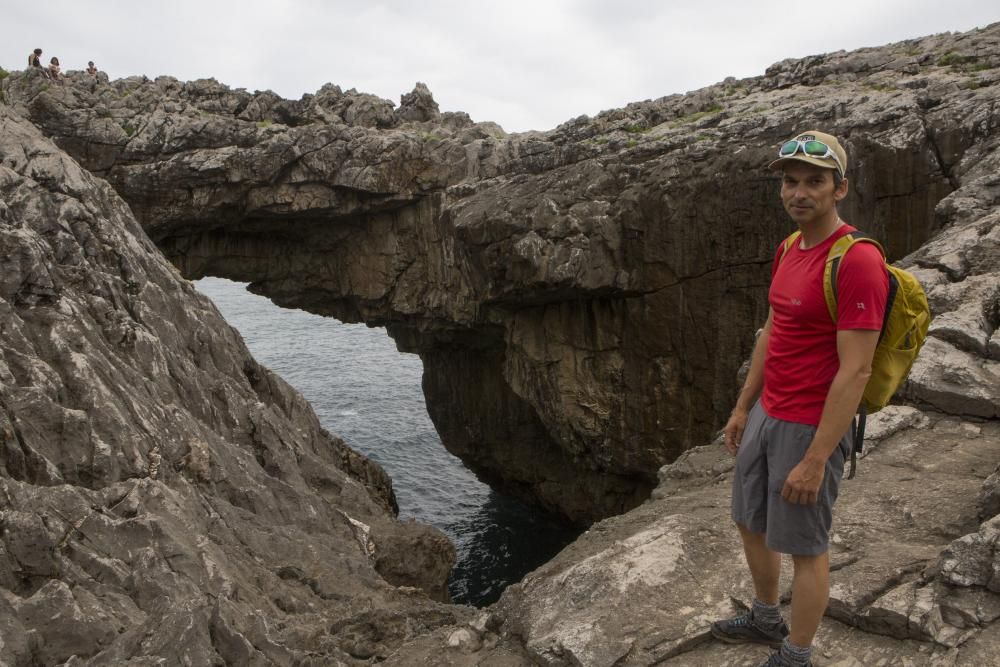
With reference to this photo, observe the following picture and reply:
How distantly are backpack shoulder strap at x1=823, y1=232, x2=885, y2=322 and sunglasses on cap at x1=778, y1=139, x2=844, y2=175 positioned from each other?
1.83ft

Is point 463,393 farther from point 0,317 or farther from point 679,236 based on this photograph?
point 0,317

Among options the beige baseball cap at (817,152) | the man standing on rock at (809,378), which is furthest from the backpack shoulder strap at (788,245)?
the beige baseball cap at (817,152)

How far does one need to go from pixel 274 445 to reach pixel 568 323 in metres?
13.9

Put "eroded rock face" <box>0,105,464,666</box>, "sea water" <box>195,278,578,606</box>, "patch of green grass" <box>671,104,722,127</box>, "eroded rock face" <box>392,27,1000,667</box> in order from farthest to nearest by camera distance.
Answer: "sea water" <box>195,278,578,606</box>, "patch of green grass" <box>671,104,722,127</box>, "eroded rock face" <box>0,105,464,666</box>, "eroded rock face" <box>392,27,1000,667</box>

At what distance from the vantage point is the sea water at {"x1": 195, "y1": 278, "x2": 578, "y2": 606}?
3466 centimetres

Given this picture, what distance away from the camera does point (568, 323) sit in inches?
1136

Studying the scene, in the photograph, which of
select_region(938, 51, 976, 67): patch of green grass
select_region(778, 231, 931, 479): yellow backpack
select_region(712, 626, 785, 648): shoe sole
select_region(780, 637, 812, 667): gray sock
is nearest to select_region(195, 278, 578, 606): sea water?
select_region(938, 51, 976, 67): patch of green grass

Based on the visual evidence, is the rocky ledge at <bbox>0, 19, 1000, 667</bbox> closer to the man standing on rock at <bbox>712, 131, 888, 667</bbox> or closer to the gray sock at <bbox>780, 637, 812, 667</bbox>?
the gray sock at <bbox>780, 637, 812, 667</bbox>

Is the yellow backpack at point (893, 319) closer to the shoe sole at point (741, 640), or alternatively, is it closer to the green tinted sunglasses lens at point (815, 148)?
the green tinted sunglasses lens at point (815, 148)

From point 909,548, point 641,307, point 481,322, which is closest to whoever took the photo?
point 909,548

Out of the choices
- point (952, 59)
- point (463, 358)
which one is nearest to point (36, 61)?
point (463, 358)

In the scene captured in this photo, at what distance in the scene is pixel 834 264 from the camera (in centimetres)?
489

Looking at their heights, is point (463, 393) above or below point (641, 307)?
below

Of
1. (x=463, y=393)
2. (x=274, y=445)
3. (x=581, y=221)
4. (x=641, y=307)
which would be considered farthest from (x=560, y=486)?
(x=274, y=445)
